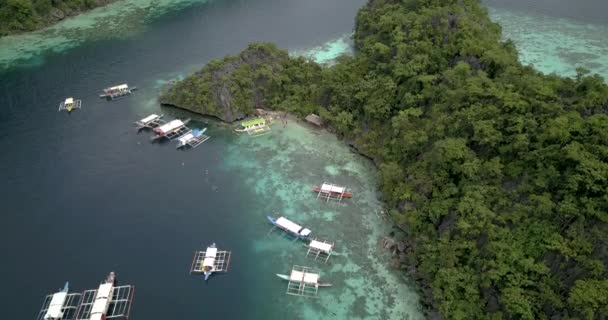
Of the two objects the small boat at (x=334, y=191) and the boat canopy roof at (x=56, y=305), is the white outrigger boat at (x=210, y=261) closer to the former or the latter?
the boat canopy roof at (x=56, y=305)

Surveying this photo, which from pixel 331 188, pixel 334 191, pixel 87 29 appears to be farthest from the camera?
pixel 87 29

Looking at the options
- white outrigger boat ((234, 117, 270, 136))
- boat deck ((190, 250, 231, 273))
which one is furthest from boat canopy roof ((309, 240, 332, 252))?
white outrigger boat ((234, 117, 270, 136))

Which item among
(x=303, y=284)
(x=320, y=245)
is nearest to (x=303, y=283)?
(x=303, y=284)

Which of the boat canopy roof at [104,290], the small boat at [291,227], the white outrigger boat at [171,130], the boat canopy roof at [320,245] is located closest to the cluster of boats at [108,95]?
the white outrigger boat at [171,130]

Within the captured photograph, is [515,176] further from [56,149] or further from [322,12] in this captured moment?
[322,12]

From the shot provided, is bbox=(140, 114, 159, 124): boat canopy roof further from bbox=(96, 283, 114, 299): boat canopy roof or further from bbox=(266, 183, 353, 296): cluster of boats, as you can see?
bbox=(96, 283, 114, 299): boat canopy roof

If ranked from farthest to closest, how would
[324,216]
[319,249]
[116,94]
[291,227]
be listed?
[116,94], [324,216], [291,227], [319,249]

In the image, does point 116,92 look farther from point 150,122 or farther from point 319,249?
point 319,249

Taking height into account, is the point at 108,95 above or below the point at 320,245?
above

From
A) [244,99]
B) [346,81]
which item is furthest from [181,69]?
[346,81]
